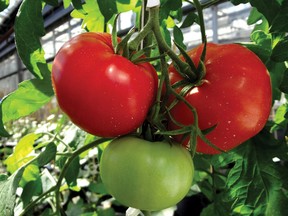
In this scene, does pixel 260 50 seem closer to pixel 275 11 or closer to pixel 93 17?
pixel 275 11

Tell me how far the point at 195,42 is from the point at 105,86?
6152mm

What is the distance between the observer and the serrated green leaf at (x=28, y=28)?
560 millimetres

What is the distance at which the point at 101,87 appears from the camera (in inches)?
17.1

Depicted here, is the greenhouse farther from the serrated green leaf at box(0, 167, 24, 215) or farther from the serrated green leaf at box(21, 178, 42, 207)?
the serrated green leaf at box(21, 178, 42, 207)

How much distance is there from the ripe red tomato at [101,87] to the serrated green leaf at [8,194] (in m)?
0.26

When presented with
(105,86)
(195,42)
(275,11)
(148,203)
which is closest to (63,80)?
(105,86)

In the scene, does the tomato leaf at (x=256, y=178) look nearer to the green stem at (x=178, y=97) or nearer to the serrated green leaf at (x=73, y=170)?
the green stem at (x=178, y=97)

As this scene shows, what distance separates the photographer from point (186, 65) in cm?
46

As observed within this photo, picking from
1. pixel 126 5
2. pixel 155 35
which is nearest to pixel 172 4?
pixel 126 5

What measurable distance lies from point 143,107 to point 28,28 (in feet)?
0.70

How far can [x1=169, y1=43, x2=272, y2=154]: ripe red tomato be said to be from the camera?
18.5 inches

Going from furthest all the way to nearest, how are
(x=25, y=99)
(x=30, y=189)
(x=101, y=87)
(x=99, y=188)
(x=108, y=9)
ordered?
1. (x=99, y=188)
2. (x=30, y=189)
3. (x=25, y=99)
4. (x=108, y=9)
5. (x=101, y=87)

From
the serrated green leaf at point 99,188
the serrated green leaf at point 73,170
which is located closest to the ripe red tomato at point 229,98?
the serrated green leaf at point 73,170

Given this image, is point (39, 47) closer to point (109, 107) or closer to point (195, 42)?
point (109, 107)
